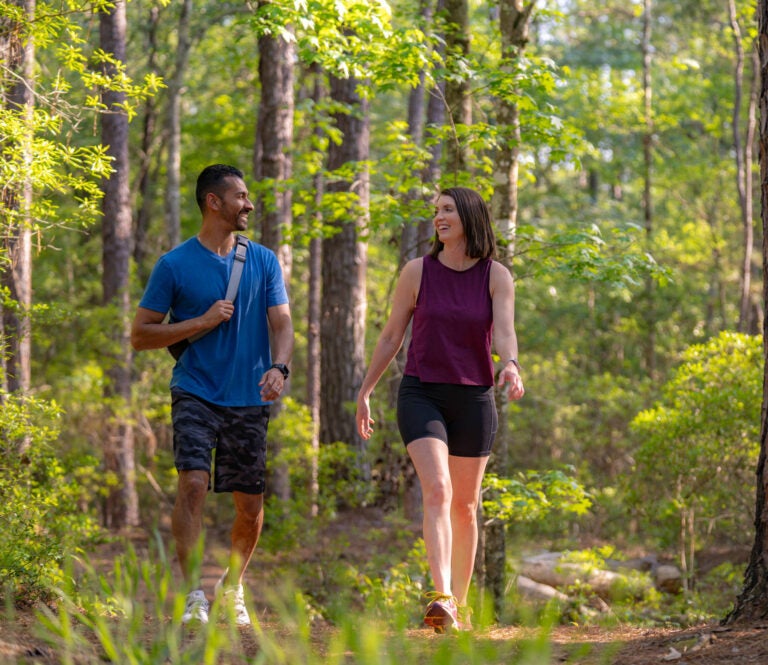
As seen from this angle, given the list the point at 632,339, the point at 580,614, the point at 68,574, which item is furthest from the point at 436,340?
the point at 632,339

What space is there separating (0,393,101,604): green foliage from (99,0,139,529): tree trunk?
519cm

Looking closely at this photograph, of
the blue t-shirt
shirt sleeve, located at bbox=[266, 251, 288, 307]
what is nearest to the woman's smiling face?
shirt sleeve, located at bbox=[266, 251, 288, 307]

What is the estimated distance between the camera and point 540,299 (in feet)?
77.1

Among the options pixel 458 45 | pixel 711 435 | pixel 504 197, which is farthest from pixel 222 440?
pixel 711 435

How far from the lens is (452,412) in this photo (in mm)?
5227

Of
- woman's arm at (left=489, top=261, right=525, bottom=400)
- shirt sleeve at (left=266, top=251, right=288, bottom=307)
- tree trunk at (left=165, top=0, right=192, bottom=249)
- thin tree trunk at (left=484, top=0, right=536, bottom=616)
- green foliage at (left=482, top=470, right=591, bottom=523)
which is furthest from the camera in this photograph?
tree trunk at (left=165, top=0, right=192, bottom=249)

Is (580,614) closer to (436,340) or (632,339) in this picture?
(436,340)

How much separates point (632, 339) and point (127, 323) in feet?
39.0

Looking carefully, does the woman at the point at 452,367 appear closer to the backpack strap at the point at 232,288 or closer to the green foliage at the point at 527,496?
the backpack strap at the point at 232,288

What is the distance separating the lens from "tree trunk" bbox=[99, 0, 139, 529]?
13.3m

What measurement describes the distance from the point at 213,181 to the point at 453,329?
1424 millimetres

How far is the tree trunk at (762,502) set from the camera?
15.3 feet

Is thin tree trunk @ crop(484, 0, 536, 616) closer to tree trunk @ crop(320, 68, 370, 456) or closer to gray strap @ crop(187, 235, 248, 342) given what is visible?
gray strap @ crop(187, 235, 248, 342)

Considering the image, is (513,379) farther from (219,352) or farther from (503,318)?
(219,352)
